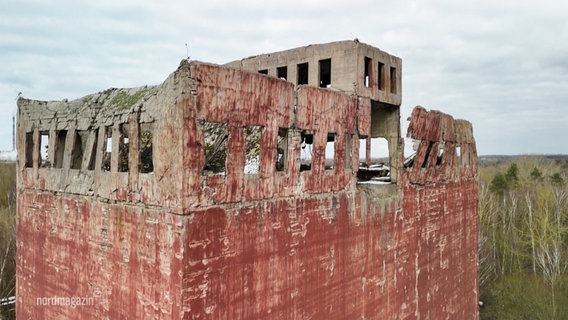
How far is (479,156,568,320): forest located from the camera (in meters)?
19.8

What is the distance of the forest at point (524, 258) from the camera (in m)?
19.8

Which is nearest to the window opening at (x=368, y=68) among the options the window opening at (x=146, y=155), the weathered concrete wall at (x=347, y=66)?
the weathered concrete wall at (x=347, y=66)

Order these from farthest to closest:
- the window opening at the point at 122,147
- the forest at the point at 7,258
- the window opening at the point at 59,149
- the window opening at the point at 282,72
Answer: the forest at the point at 7,258
the window opening at the point at 282,72
the window opening at the point at 59,149
the window opening at the point at 122,147

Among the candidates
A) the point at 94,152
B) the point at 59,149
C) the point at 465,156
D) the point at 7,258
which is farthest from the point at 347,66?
the point at 7,258

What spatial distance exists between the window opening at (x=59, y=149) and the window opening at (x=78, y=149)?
43 centimetres

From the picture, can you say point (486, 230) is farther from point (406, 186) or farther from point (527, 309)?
point (406, 186)

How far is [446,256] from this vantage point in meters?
9.96

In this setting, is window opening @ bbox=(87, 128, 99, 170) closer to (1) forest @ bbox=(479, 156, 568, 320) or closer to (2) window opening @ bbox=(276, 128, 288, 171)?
(2) window opening @ bbox=(276, 128, 288, 171)

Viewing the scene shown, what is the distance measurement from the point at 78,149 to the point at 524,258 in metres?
26.8

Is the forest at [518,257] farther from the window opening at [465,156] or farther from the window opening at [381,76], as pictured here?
the window opening at [381,76]

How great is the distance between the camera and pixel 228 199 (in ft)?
16.3

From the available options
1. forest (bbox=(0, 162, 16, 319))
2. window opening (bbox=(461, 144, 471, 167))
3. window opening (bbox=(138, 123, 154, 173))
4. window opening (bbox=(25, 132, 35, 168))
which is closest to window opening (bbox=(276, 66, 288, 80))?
window opening (bbox=(138, 123, 154, 173))

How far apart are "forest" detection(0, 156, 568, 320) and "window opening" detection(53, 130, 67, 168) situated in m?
14.9

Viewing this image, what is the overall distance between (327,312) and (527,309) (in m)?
16.9
